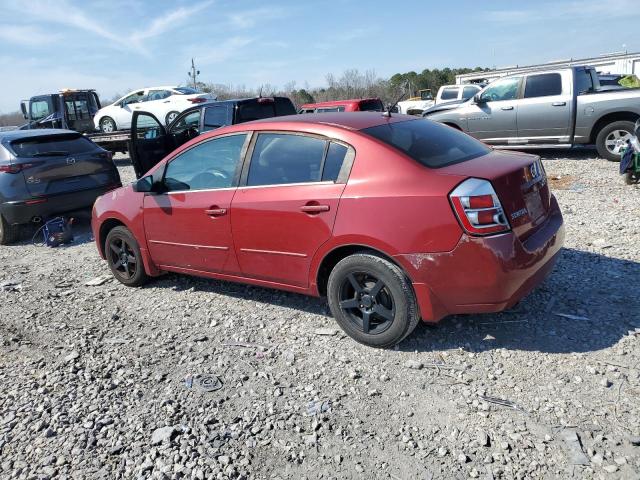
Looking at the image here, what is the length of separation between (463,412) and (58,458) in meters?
2.27

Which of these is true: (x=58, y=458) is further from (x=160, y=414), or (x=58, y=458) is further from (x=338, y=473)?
(x=338, y=473)

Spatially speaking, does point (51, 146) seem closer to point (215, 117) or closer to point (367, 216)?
point (215, 117)

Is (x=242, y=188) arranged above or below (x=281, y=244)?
above

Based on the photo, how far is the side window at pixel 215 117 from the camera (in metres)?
9.80

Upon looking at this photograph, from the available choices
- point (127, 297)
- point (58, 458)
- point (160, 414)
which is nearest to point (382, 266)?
point (160, 414)

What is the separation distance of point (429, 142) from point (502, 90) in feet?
27.9

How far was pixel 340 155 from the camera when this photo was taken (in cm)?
370

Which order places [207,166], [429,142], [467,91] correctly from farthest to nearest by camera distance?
1. [467,91]
2. [207,166]
3. [429,142]

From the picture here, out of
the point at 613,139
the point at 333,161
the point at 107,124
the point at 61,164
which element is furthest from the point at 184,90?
the point at 333,161

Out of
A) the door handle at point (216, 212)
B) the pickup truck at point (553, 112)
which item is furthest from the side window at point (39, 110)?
the door handle at point (216, 212)

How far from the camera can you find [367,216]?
3461 millimetres

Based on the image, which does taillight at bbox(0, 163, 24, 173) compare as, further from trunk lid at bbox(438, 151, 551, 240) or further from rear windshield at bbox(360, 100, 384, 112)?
rear windshield at bbox(360, 100, 384, 112)

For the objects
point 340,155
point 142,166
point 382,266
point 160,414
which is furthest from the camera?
point 142,166

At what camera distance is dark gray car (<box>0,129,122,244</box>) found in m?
7.34
